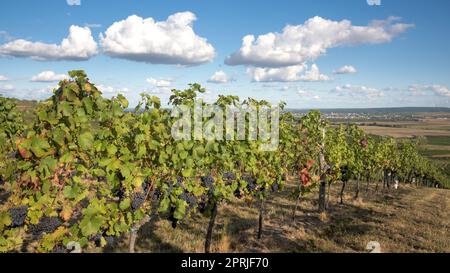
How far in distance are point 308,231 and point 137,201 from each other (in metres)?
9.21

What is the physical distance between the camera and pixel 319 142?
1686cm

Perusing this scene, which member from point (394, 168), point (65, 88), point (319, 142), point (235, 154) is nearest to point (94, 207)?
point (65, 88)

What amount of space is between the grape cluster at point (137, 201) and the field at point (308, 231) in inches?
172

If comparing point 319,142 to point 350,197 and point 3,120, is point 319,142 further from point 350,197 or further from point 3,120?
point 3,120

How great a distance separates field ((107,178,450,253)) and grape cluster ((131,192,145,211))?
14.3ft

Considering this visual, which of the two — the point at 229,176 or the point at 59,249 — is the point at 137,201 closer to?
the point at 59,249

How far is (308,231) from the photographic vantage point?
1330 centimetres

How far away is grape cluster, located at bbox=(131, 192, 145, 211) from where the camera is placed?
587cm

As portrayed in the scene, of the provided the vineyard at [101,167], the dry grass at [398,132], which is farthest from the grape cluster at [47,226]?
the dry grass at [398,132]

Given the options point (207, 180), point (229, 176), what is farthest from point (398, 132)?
point (207, 180)

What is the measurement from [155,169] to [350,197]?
19.4 m

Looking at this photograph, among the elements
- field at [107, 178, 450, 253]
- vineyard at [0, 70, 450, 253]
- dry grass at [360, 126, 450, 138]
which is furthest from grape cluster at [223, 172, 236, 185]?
dry grass at [360, 126, 450, 138]
